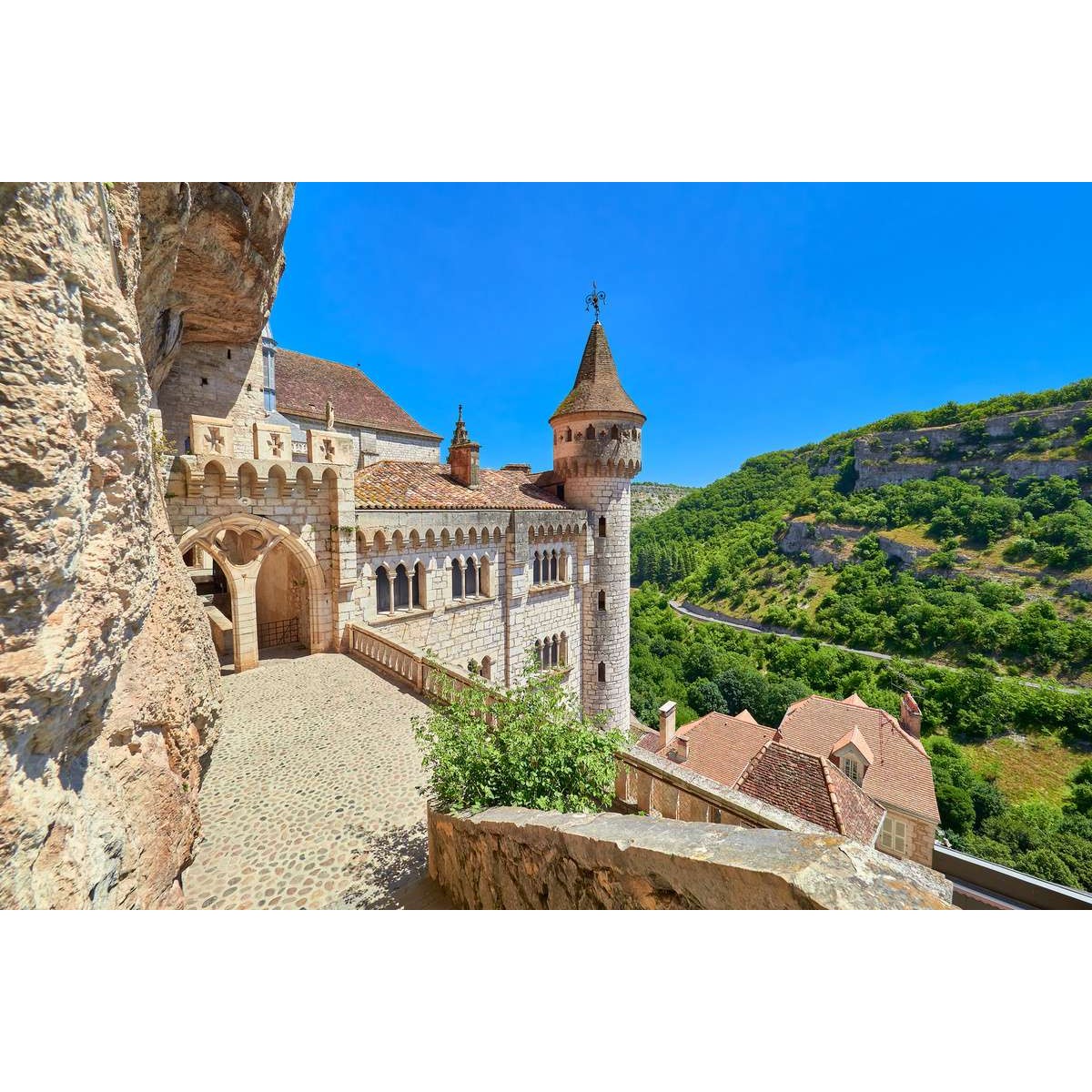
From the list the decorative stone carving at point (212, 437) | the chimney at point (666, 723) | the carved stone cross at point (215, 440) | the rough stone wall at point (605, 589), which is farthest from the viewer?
the chimney at point (666, 723)

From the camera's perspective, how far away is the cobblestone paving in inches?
206

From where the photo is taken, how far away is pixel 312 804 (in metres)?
6.55

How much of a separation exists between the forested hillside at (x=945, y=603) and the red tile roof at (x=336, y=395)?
34019mm

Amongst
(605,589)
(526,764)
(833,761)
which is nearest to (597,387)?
(605,589)

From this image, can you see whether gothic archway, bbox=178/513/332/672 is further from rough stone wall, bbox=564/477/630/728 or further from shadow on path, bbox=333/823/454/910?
rough stone wall, bbox=564/477/630/728

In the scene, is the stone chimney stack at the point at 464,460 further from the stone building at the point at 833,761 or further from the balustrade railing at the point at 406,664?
the stone building at the point at 833,761

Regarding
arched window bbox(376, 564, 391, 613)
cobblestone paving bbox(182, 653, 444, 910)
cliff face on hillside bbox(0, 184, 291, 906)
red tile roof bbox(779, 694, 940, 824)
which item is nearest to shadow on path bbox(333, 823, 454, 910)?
cobblestone paving bbox(182, 653, 444, 910)

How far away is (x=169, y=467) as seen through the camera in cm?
966

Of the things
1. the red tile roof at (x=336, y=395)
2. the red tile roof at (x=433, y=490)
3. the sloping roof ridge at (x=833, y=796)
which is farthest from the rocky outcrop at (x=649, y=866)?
the red tile roof at (x=336, y=395)

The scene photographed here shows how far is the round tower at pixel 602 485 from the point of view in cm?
2083

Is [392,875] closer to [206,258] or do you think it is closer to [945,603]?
[206,258]

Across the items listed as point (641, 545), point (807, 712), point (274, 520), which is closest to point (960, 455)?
point (641, 545)

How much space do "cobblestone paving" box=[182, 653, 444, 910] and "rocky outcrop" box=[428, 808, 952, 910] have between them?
2.61 ft

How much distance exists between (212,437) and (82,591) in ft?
28.1
